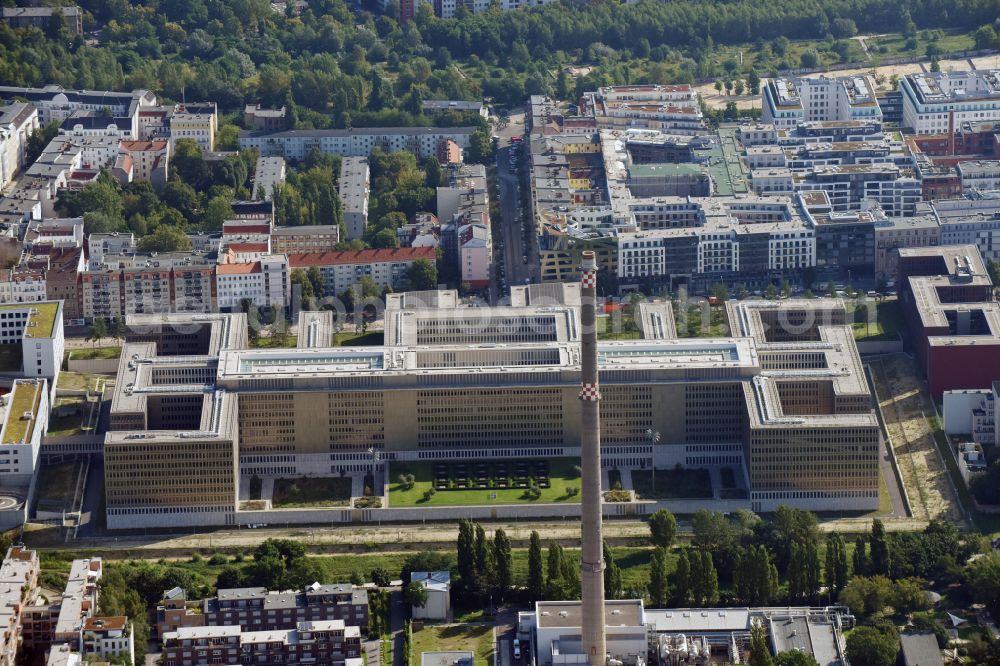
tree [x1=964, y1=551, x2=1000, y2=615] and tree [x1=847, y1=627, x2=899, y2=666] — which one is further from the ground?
tree [x1=964, y1=551, x2=1000, y2=615]

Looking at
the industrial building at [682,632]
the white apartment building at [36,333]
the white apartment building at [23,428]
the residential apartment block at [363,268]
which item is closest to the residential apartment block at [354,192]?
the residential apartment block at [363,268]

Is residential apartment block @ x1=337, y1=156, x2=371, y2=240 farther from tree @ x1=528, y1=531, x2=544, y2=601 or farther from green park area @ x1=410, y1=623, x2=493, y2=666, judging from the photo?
green park area @ x1=410, y1=623, x2=493, y2=666

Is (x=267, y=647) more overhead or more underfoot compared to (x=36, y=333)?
more underfoot

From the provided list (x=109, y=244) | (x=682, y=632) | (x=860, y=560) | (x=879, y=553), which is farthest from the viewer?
(x=109, y=244)

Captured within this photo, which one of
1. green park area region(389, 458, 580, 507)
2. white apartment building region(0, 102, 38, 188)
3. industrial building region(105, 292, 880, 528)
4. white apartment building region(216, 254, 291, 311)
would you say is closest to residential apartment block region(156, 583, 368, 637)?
industrial building region(105, 292, 880, 528)

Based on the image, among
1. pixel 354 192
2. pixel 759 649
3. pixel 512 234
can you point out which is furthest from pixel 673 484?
pixel 354 192

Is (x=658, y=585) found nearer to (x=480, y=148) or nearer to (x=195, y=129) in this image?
(x=480, y=148)

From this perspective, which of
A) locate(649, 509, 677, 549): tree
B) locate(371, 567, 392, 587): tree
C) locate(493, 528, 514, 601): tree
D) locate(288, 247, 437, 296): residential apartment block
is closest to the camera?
locate(493, 528, 514, 601): tree
